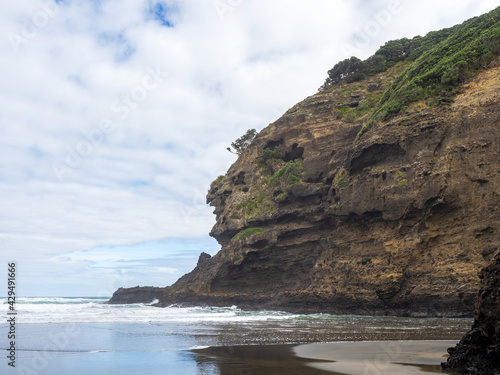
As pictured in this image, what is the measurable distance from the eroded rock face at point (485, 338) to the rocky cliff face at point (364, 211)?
653 inches

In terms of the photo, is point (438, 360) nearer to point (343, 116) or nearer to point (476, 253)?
point (476, 253)

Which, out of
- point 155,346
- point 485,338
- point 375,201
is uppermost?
point 375,201

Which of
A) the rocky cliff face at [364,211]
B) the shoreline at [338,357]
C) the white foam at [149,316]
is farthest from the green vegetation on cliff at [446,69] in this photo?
the shoreline at [338,357]

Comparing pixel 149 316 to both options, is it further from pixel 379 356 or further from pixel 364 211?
pixel 379 356

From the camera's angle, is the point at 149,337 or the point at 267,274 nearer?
the point at 149,337

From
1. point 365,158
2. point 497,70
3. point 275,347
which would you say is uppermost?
point 497,70

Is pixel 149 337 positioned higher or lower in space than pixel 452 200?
lower

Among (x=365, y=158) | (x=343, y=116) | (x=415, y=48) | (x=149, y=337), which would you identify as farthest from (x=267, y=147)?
(x=149, y=337)

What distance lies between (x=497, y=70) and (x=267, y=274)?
2650cm

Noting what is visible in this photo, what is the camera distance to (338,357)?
12172mm

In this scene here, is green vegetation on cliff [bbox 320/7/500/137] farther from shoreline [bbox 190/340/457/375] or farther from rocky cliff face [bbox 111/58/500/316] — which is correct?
shoreline [bbox 190/340/457/375]

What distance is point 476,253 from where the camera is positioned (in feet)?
81.8

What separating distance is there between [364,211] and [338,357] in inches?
841

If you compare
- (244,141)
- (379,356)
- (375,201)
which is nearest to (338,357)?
(379,356)
